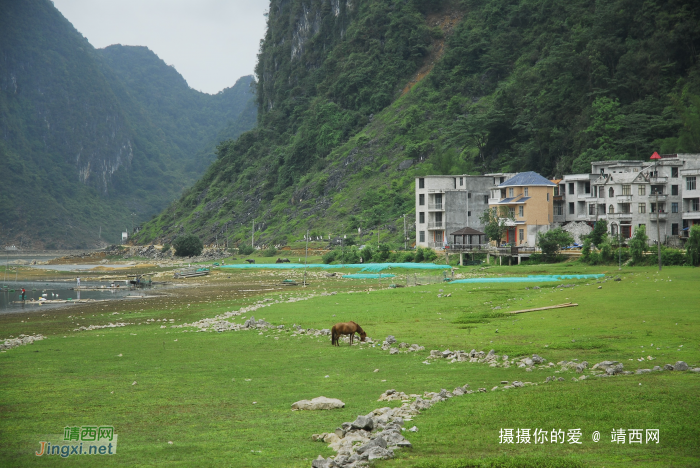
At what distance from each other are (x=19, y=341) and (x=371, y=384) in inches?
838

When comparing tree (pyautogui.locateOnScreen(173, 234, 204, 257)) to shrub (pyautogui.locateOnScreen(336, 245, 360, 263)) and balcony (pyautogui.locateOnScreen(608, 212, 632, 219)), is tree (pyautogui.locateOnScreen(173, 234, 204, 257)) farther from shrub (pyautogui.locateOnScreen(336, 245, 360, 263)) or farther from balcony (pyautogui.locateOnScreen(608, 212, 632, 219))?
balcony (pyautogui.locateOnScreen(608, 212, 632, 219))

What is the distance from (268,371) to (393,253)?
65021 millimetres

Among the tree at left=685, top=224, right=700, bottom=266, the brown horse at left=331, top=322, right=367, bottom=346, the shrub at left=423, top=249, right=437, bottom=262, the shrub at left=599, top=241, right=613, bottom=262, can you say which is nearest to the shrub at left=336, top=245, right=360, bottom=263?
the shrub at left=423, top=249, right=437, bottom=262

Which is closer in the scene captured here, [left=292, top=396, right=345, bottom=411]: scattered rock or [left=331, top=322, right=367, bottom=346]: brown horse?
[left=292, top=396, right=345, bottom=411]: scattered rock

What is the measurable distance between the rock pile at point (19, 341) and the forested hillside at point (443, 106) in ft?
244

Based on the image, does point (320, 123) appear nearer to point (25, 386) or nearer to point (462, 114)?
point (462, 114)

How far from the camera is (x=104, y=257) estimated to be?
563 feet

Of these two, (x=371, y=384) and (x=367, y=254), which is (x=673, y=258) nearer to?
(x=371, y=384)

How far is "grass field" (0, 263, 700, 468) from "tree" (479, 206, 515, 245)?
→ 36.0 meters

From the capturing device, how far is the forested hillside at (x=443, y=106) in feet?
303

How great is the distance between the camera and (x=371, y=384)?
18328 mm

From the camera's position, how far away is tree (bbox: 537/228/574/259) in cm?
6281

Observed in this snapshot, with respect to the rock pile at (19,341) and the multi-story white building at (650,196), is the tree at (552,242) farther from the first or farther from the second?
the rock pile at (19,341)

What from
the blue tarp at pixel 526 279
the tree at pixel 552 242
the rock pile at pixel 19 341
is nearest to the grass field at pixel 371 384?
the rock pile at pixel 19 341
